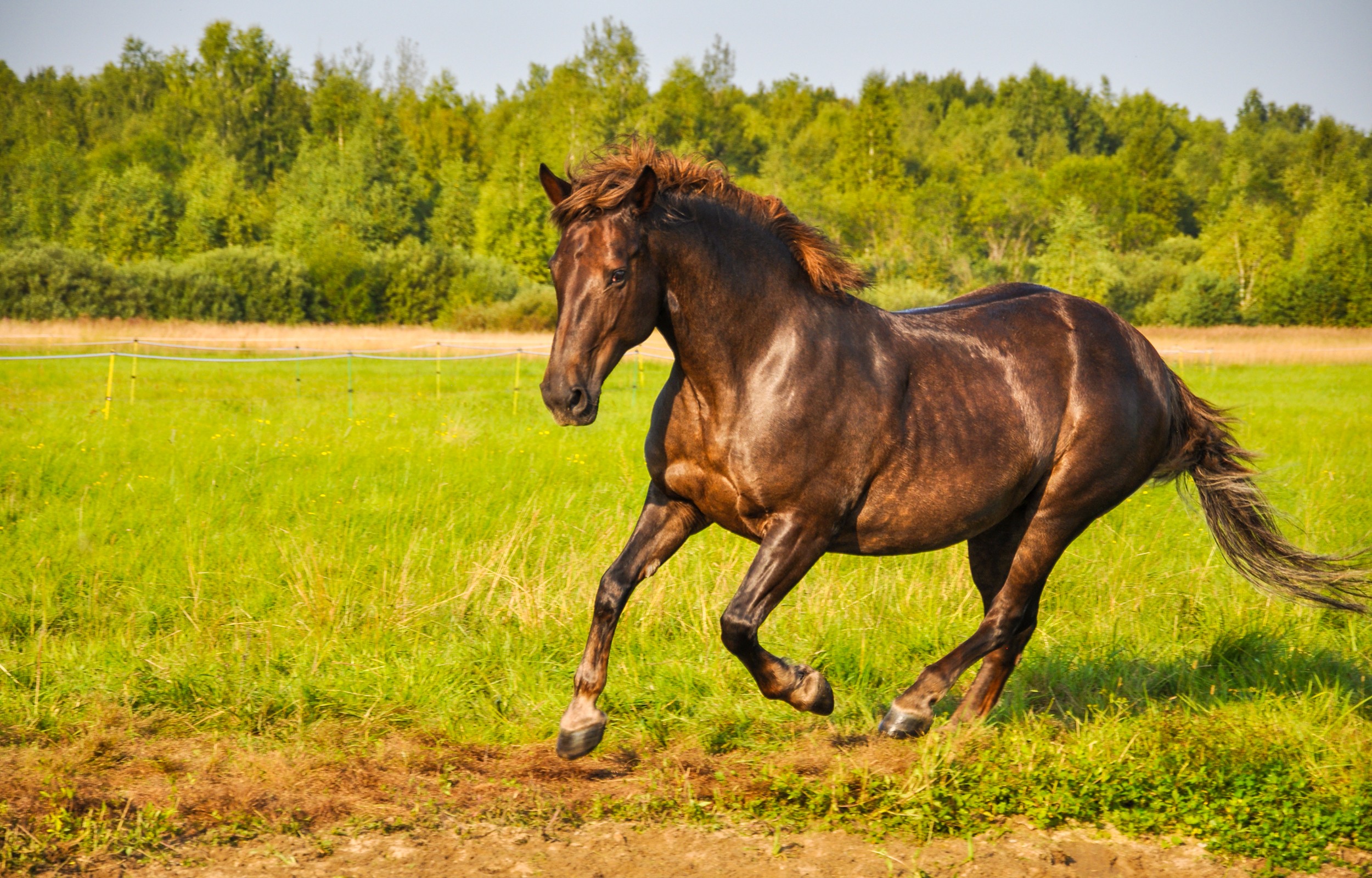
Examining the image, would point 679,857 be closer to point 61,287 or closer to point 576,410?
point 576,410

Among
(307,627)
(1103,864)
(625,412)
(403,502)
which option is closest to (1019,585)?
(1103,864)

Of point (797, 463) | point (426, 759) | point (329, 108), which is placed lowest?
point (426, 759)

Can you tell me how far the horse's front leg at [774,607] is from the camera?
139 inches

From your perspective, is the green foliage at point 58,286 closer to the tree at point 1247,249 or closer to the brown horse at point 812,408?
the brown horse at point 812,408

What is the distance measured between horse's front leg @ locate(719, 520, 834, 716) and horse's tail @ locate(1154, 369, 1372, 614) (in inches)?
90.4

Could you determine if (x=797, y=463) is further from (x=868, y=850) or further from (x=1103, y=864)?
(x=1103, y=864)

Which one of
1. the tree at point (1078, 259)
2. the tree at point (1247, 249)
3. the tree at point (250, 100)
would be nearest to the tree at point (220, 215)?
the tree at point (250, 100)

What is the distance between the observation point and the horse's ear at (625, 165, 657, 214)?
329 centimetres

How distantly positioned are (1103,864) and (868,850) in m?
0.80

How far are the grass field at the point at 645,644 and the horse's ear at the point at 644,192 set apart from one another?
211 cm

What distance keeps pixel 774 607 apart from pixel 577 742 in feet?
2.81

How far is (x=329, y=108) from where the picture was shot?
199 ft

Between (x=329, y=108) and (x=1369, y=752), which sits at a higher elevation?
(x=329, y=108)

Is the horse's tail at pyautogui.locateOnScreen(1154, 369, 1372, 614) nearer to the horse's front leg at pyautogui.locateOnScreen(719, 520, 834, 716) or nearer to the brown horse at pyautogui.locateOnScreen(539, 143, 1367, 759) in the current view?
the brown horse at pyautogui.locateOnScreen(539, 143, 1367, 759)
